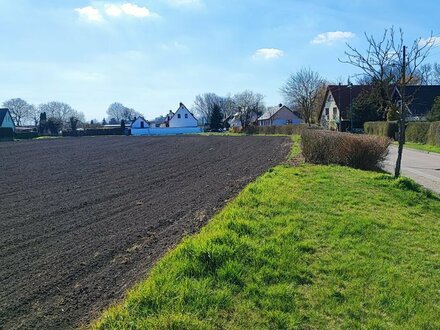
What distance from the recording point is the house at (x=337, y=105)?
55938mm

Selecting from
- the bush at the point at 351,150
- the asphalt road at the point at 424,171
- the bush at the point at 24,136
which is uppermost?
the bush at the point at 351,150

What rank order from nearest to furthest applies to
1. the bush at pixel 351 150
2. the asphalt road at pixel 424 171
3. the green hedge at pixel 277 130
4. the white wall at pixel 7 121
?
1. the asphalt road at pixel 424 171
2. the bush at pixel 351 150
3. the green hedge at pixel 277 130
4. the white wall at pixel 7 121

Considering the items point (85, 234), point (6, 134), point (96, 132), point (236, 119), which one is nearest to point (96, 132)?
point (96, 132)

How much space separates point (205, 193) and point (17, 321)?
273 inches

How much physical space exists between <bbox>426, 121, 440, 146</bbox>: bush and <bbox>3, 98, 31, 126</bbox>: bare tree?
118 metres

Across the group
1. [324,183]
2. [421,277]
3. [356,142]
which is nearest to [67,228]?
[421,277]

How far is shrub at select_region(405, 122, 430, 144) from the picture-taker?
32.3 m

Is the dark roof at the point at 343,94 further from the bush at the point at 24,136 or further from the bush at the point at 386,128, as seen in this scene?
the bush at the point at 24,136

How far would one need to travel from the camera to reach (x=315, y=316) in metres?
3.82

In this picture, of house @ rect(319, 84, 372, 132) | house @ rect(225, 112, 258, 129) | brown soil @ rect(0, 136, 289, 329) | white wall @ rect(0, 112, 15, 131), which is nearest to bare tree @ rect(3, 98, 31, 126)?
white wall @ rect(0, 112, 15, 131)

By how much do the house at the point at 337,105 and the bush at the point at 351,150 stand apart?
1545 inches

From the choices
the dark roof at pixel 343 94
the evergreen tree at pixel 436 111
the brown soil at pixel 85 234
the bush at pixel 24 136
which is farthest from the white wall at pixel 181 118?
the brown soil at pixel 85 234

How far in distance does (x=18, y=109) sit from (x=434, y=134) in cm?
12107

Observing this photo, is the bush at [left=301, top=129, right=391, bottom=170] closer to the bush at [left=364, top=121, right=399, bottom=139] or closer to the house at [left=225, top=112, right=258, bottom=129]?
the bush at [left=364, top=121, right=399, bottom=139]
